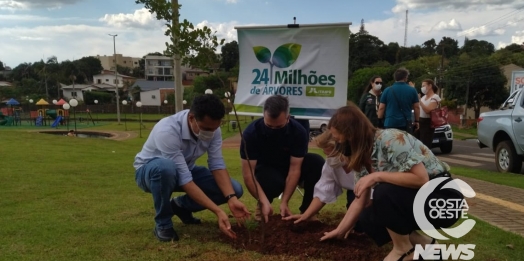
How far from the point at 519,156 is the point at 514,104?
1.00m

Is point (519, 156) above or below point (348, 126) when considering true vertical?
below

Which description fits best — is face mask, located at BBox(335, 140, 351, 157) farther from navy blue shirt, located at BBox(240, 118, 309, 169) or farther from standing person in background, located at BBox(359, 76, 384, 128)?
standing person in background, located at BBox(359, 76, 384, 128)

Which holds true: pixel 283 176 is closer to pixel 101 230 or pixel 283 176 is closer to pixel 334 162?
pixel 334 162

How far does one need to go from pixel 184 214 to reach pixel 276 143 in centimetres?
104

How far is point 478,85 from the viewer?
37031 mm

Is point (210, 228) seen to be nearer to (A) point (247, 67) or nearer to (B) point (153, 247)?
(B) point (153, 247)

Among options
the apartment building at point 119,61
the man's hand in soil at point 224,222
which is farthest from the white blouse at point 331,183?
the apartment building at point 119,61

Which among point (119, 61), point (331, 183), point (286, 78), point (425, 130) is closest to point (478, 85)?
point (425, 130)

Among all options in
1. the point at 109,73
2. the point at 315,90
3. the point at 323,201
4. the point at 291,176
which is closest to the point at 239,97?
the point at 315,90

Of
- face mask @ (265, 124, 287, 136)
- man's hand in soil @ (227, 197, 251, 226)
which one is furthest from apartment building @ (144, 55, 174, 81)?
man's hand in soil @ (227, 197, 251, 226)

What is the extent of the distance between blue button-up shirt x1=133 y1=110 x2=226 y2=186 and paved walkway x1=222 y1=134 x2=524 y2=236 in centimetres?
82

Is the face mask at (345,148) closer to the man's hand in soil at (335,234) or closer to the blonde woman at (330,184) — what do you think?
the blonde woman at (330,184)

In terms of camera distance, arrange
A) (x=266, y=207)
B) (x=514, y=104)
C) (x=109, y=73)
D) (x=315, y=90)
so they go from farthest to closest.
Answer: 1. (x=109, y=73)
2. (x=514, y=104)
3. (x=315, y=90)
4. (x=266, y=207)

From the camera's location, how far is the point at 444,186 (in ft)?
8.72
